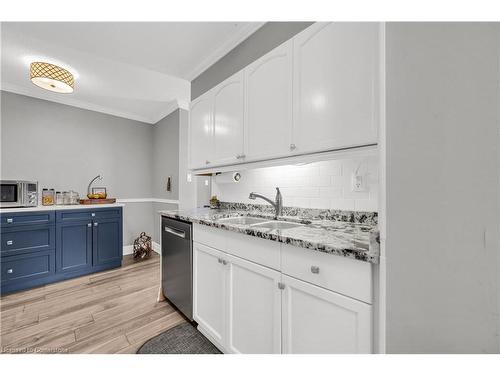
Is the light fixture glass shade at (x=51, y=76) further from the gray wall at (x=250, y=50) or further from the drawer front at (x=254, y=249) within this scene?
the drawer front at (x=254, y=249)

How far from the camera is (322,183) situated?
5.11 feet

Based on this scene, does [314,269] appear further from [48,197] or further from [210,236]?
[48,197]

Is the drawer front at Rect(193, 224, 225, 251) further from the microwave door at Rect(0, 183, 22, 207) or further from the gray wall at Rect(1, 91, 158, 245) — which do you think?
the gray wall at Rect(1, 91, 158, 245)

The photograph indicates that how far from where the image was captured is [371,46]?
0.99 metres

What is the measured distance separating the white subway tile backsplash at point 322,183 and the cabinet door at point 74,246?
243cm

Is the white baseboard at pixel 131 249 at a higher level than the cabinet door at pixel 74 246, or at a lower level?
lower

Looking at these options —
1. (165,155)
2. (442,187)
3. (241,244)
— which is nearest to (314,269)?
(241,244)

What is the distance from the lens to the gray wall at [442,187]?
0.40m

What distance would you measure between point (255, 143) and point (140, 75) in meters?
2.05

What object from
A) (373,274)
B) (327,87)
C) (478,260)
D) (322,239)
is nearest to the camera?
(478,260)

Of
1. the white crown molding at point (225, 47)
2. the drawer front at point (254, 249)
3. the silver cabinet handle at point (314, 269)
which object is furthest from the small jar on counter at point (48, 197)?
the silver cabinet handle at point (314, 269)

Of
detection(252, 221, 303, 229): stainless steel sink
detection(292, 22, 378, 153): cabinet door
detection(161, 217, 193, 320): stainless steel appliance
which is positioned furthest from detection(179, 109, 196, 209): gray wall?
detection(292, 22, 378, 153): cabinet door

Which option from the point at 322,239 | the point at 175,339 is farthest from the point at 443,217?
the point at 175,339

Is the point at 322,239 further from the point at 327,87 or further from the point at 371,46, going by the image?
the point at 371,46
